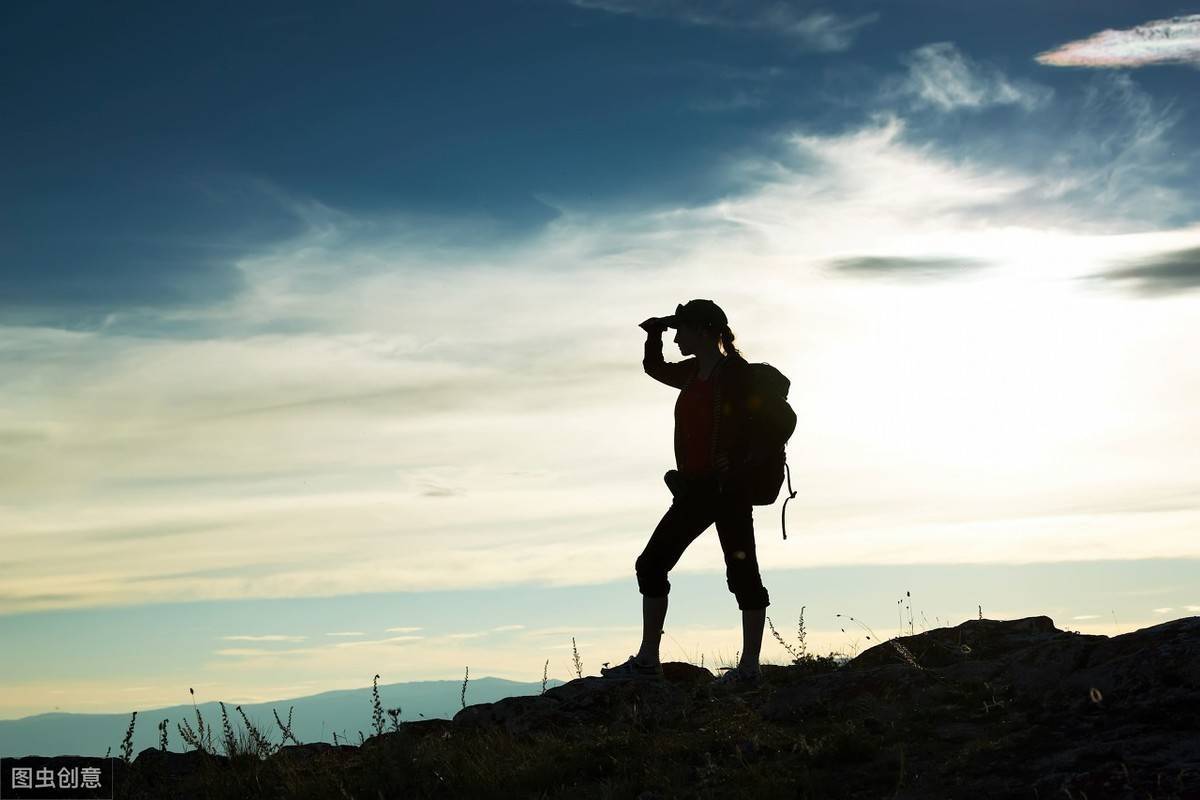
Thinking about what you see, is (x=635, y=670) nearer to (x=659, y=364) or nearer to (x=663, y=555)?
(x=663, y=555)

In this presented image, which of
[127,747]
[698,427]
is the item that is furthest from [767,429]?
[127,747]

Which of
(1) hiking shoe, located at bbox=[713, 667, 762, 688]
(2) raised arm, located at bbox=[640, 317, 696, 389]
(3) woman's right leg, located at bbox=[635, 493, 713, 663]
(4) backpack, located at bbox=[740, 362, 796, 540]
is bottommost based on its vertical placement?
(1) hiking shoe, located at bbox=[713, 667, 762, 688]

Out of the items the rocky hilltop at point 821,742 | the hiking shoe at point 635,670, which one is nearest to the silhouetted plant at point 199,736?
the rocky hilltop at point 821,742

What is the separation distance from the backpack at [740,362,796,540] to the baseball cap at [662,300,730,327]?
0.51 metres

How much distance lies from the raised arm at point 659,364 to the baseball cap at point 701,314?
279 millimetres

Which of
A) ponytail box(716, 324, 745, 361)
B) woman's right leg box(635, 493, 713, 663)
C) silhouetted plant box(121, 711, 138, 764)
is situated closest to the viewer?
silhouetted plant box(121, 711, 138, 764)

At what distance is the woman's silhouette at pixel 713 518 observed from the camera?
29.4 feet

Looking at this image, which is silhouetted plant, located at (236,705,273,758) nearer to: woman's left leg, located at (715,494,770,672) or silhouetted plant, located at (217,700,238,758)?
silhouetted plant, located at (217,700,238,758)

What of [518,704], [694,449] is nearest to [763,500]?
[694,449]

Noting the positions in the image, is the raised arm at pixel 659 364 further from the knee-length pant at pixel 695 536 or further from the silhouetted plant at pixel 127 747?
the silhouetted plant at pixel 127 747

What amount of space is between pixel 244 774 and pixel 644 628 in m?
3.30

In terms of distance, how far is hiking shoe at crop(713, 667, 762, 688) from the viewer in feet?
28.6

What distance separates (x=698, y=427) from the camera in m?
9.07

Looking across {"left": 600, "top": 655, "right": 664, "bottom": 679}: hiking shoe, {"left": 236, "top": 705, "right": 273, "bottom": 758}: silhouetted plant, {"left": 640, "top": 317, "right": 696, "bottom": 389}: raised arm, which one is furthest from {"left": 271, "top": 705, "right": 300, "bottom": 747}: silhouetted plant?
{"left": 640, "top": 317, "right": 696, "bottom": 389}: raised arm
